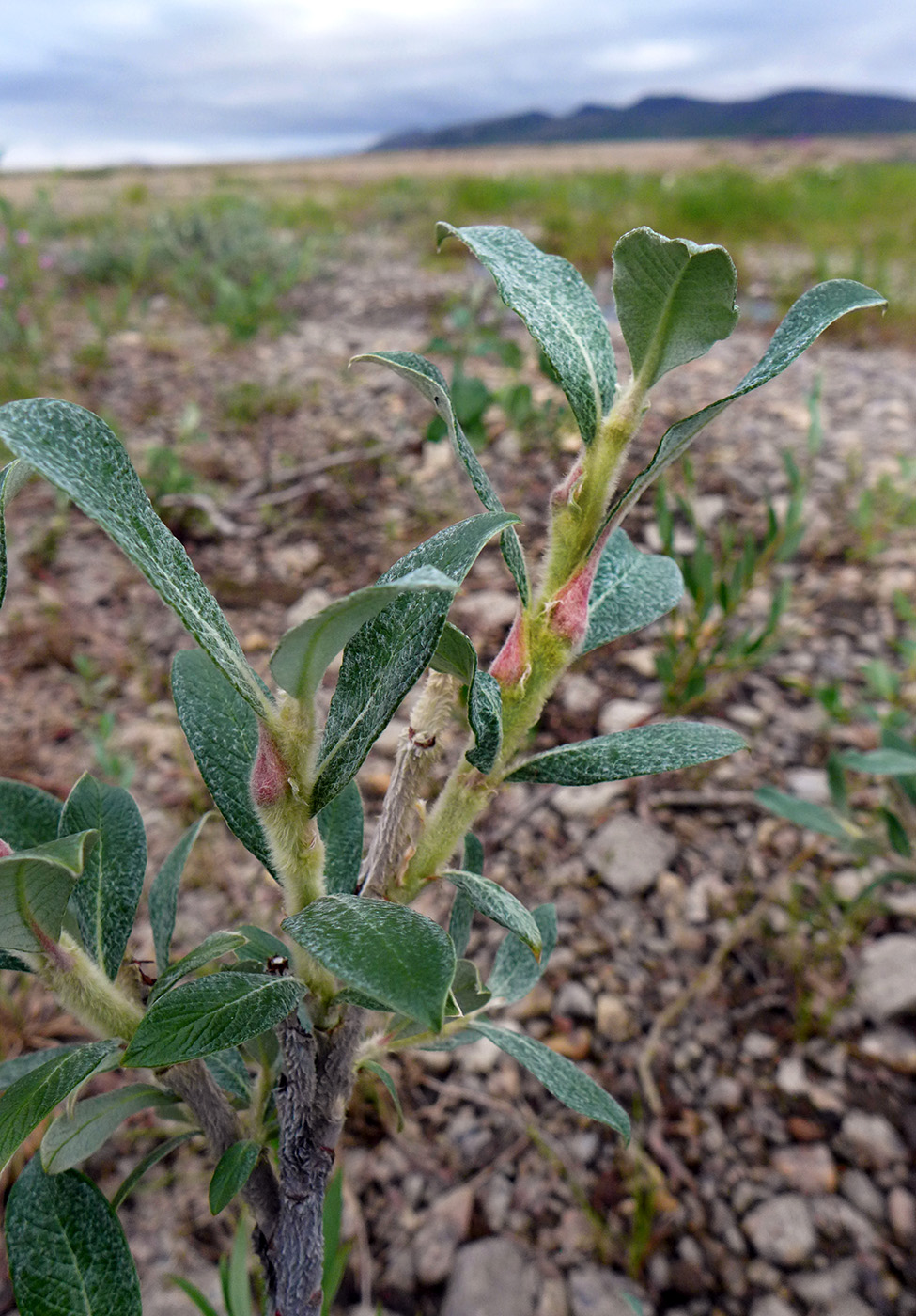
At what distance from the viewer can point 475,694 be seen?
52cm

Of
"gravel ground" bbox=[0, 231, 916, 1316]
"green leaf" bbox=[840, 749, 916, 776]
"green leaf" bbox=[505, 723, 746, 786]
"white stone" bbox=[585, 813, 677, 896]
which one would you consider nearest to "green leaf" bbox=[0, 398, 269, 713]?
"green leaf" bbox=[505, 723, 746, 786]

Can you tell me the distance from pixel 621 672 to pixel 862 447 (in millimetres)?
1736

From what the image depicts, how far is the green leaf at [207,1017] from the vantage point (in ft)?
1.59

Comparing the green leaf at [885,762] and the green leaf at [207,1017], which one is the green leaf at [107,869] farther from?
the green leaf at [885,762]

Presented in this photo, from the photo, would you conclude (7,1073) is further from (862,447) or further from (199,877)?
(862,447)

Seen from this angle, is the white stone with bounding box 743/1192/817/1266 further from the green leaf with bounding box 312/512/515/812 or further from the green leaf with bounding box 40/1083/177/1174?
the green leaf with bounding box 312/512/515/812

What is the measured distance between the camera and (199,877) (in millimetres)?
1684

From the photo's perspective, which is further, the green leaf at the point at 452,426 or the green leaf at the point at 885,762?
the green leaf at the point at 885,762

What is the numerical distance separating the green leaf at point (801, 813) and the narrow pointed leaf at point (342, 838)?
3.15ft

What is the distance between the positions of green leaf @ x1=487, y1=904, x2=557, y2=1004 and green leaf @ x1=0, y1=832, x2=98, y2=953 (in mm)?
486

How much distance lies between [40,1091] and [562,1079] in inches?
16.1

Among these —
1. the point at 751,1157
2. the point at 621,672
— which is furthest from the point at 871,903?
the point at 621,672

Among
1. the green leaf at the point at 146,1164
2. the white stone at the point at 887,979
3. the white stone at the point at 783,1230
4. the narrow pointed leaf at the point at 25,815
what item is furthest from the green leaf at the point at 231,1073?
the white stone at the point at 887,979

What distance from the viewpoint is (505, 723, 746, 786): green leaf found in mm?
592
